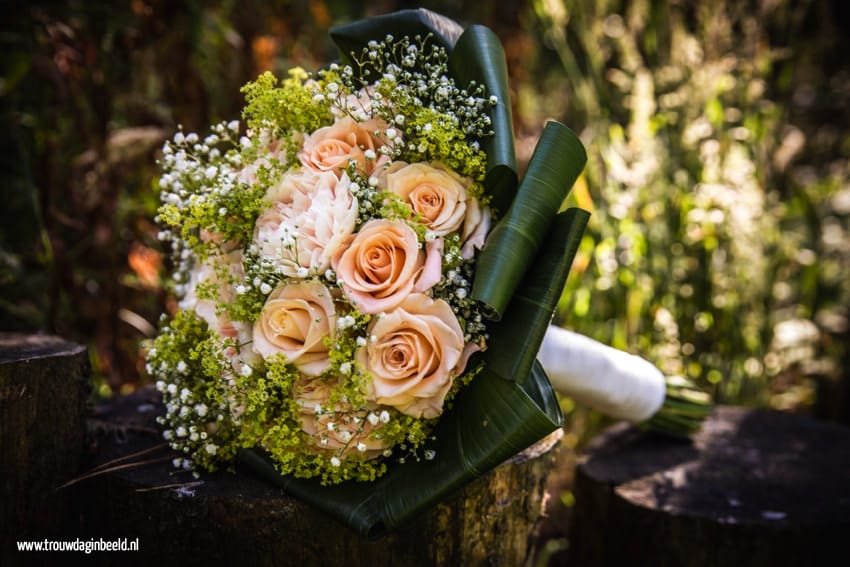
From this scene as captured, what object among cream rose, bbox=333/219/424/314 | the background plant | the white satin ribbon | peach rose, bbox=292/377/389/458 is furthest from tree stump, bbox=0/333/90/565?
the background plant

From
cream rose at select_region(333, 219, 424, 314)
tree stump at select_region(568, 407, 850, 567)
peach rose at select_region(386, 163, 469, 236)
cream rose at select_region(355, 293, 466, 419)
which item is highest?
peach rose at select_region(386, 163, 469, 236)

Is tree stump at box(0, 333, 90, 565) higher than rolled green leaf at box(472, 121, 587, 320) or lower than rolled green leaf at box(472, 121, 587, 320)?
lower

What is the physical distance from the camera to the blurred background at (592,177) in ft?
8.61

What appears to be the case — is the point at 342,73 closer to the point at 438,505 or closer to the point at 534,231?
the point at 534,231

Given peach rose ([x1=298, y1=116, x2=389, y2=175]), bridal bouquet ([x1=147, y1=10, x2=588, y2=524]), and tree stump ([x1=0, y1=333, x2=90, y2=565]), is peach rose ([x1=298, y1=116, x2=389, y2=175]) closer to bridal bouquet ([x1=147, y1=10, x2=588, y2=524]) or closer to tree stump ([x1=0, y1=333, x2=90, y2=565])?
bridal bouquet ([x1=147, y1=10, x2=588, y2=524])

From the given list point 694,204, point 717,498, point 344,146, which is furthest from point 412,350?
point 694,204

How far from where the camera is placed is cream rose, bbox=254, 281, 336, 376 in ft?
4.50

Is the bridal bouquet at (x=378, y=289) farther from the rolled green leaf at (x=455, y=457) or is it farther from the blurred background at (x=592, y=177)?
the blurred background at (x=592, y=177)

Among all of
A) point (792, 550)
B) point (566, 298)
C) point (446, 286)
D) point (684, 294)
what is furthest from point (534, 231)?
point (684, 294)

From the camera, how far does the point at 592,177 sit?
121 inches

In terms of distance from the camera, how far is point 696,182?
2.99 m

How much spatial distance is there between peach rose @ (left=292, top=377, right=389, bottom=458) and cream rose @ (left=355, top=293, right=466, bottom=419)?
7 cm

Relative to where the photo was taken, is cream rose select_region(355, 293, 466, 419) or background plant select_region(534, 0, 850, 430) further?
background plant select_region(534, 0, 850, 430)

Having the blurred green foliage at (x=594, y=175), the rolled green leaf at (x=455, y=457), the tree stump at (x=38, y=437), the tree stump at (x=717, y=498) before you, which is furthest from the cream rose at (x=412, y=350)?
the blurred green foliage at (x=594, y=175)
